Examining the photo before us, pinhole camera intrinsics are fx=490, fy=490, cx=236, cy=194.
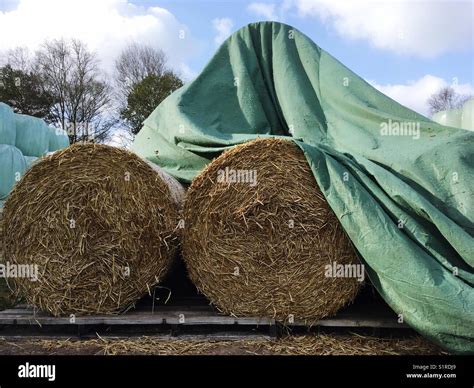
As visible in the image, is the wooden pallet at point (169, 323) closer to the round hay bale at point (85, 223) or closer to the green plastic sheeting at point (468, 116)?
the round hay bale at point (85, 223)

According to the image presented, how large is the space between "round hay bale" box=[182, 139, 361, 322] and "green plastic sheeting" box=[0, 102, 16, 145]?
12.4 metres

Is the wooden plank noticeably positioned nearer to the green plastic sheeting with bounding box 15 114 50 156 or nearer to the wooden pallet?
the wooden pallet

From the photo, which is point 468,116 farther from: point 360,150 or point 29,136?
point 29,136

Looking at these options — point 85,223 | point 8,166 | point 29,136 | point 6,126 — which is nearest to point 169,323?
point 85,223

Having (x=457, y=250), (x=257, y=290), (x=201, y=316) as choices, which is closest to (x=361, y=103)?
(x=457, y=250)

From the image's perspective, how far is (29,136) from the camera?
52.5 ft

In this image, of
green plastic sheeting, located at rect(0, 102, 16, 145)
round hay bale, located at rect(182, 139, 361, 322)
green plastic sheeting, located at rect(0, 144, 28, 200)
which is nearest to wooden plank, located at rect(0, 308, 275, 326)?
round hay bale, located at rect(182, 139, 361, 322)

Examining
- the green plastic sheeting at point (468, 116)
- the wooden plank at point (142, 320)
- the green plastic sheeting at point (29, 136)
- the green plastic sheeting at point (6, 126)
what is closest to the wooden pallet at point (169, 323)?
the wooden plank at point (142, 320)

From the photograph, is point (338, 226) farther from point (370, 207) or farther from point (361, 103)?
point (361, 103)

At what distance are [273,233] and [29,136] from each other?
14.3 m

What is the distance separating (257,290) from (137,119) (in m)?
23.3

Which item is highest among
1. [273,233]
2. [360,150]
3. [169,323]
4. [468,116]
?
[468,116]

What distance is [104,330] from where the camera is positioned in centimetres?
387
